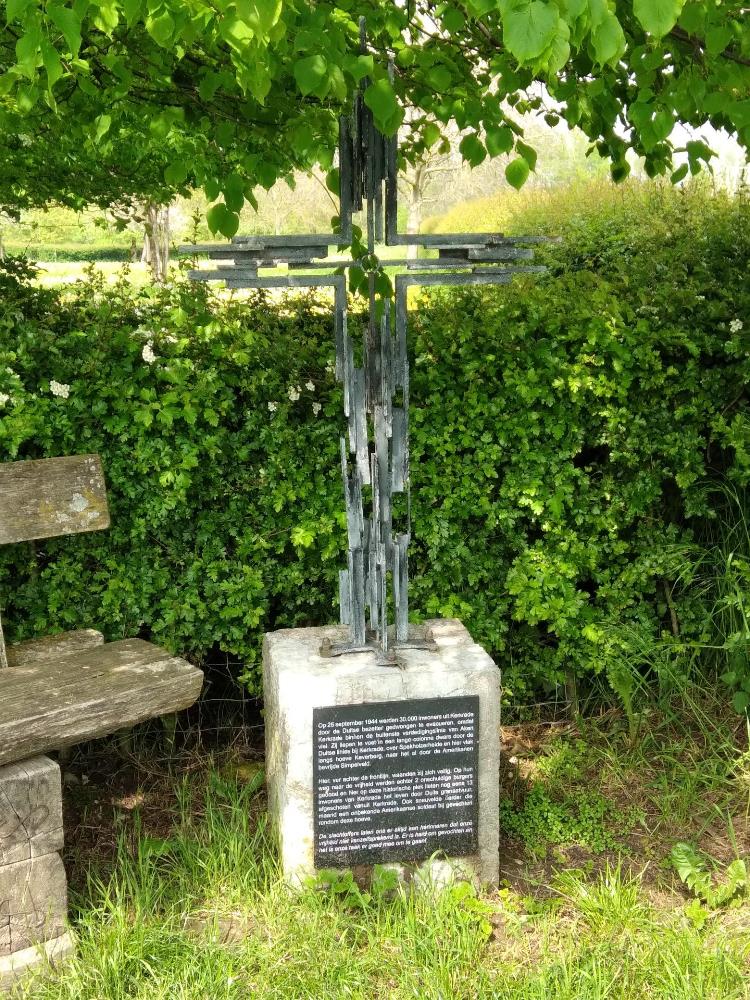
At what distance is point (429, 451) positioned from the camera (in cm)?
369

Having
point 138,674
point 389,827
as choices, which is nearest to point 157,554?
point 138,674

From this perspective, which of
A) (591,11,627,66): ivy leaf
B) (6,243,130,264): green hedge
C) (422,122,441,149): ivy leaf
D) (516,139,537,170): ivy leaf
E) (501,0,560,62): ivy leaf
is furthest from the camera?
(6,243,130,264): green hedge

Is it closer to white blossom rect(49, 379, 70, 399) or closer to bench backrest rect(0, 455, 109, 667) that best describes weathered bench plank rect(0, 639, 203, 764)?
bench backrest rect(0, 455, 109, 667)

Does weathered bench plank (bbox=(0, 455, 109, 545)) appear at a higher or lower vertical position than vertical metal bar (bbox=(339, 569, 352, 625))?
higher

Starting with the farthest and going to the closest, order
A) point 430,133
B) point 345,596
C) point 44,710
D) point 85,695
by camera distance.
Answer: point 430,133 → point 345,596 → point 85,695 → point 44,710

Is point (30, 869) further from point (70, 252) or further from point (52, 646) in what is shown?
point (70, 252)

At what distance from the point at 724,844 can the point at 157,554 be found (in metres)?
2.21

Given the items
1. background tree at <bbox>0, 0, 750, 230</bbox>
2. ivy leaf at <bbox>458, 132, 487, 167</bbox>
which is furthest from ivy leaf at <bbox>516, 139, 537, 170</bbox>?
ivy leaf at <bbox>458, 132, 487, 167</bbox>

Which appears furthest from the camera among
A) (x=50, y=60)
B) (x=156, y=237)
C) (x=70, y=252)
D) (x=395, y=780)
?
(x=156, y=237)

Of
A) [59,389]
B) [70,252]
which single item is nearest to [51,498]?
[59,389]

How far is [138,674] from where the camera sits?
9.61 feet

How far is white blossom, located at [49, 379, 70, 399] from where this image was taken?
3.26 meters

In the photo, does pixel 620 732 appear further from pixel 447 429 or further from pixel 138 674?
pixel 138 674

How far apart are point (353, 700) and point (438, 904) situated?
0.65 m
